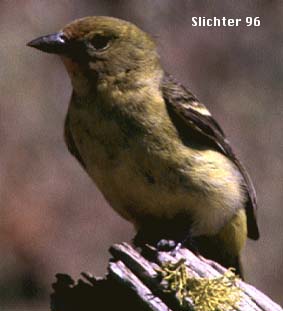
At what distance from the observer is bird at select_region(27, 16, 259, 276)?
8875 millimetres

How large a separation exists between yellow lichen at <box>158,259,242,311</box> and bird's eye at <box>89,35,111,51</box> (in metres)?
1.71

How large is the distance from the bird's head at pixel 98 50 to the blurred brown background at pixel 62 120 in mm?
4550

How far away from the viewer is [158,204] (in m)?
8.95

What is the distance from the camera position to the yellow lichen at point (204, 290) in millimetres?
8047

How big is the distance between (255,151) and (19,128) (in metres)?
2.54

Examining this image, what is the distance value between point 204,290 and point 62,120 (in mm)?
7154

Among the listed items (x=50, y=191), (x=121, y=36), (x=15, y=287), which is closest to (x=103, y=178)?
(x=121, y=36)

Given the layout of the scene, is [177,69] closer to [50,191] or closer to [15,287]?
[50,191]

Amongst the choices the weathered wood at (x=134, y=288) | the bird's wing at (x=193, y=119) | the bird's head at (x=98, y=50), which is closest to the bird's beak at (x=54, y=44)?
the bird's head at (x=98, y=50)

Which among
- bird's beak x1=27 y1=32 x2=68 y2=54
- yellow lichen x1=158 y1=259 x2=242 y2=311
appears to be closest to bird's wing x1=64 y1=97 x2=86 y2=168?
bird's beak x1=27 y1=32 x2=68 y2=54

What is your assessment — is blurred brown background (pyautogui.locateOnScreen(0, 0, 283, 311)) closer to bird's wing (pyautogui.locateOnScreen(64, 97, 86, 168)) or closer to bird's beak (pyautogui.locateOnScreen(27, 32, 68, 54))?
bird's wing (pyautogui.locateOnScreen(64, 97, 86, 168))

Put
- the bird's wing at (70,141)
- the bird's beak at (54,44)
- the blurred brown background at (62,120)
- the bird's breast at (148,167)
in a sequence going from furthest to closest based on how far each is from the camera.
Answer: the blurred brown background at (62,120) → the bird's wing at (70,141) → the bird's beak at (54,44) → the bird's breast at (148,167)

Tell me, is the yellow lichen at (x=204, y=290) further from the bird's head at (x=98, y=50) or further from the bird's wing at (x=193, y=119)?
the bird's head at (x=98, y=50)

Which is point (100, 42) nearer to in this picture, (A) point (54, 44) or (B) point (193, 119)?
(A) point (54, 44)
